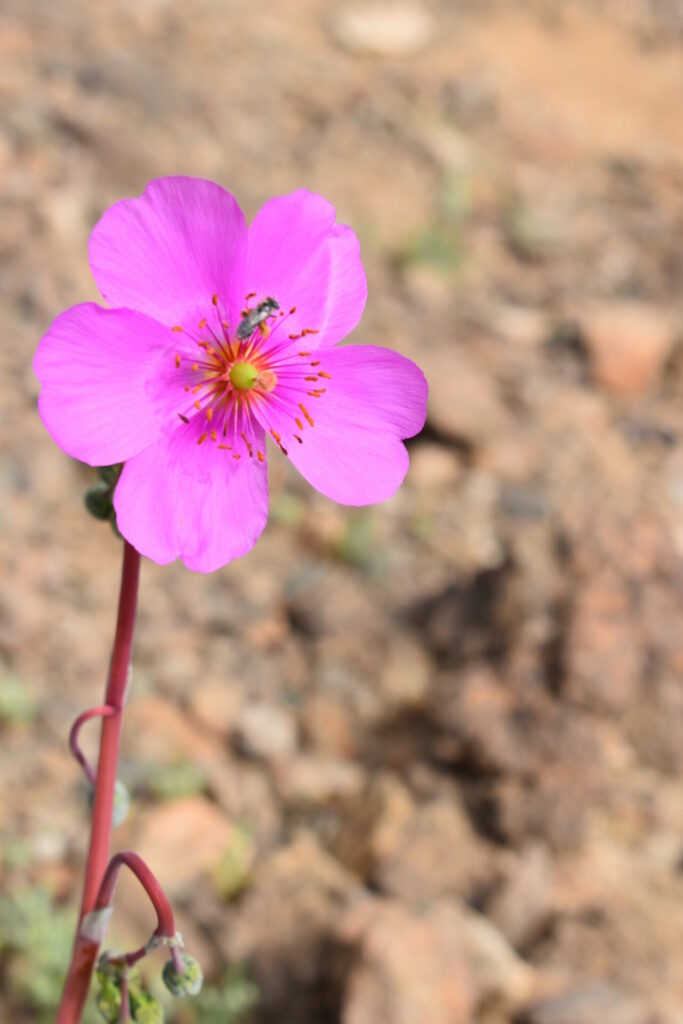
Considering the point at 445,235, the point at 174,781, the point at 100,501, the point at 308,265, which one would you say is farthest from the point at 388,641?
the point at 445,235

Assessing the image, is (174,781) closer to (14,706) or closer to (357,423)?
(14,706)

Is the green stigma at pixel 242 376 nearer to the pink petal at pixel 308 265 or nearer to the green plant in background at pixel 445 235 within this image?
the pink petal at pixel 308 265

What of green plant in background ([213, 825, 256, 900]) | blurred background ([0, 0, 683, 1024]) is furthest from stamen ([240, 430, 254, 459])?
green plant in background ([213, 825, 256, 900])

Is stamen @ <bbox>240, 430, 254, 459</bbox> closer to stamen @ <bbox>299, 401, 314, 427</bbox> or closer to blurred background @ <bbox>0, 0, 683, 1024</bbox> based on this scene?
stamen @ <bbox>299, 401, 314, 427</bbox>

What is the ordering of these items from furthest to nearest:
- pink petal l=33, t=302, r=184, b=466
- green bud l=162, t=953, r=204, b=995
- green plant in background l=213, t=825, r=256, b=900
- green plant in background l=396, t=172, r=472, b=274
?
green plant in background l=396, t=172, r=472, b=274 → green plant in background l=213, t=825, r=256, b=900 → green bud l=162, t=953, r=204, b=995 → pink petal l=33, t=302, r=184, b=466

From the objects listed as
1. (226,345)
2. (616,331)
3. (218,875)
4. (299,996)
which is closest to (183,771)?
(218,875)

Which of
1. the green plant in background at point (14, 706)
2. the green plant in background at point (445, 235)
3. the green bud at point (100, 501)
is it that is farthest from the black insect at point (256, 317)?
the green plant in background at point (445, 235)
